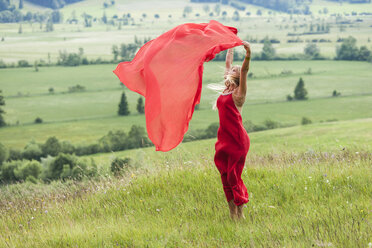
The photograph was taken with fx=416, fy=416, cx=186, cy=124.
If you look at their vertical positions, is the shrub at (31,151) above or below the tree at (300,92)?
below

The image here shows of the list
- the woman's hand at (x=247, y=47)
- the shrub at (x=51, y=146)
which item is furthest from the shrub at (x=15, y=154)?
the woman's hand at (x=247, y=47)

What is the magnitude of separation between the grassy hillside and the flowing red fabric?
Answer: 1253mm

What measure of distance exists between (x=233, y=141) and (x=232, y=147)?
0.09 metres

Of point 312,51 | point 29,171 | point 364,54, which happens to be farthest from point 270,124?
point 364,54

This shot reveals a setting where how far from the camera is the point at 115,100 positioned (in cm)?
15675

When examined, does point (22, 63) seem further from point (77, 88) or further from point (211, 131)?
point (211, 131)

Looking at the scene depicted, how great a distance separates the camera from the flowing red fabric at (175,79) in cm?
562

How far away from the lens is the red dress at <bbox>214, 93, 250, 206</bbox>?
576 centimetres

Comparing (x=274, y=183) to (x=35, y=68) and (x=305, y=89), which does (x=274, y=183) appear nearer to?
(x=305, y=89)

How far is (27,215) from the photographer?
725cm

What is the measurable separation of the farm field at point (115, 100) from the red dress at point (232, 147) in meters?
94.7

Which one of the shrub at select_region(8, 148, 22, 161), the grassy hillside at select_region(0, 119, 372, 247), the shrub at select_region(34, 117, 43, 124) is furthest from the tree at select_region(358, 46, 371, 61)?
the grassy hillside at select_region(0, 119, 372, 247)

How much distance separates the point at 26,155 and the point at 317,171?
111 meters

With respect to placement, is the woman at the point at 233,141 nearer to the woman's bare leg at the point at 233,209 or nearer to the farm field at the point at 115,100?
the woman's bare leg at the point at 233,209
